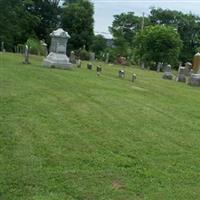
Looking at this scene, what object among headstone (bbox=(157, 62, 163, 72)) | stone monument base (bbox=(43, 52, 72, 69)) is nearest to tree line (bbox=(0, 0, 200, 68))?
→ headstone (bbox=(157, 62, 163, 72))

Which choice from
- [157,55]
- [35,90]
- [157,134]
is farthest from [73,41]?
[157,134]

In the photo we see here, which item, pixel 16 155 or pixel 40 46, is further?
pixel 40 46

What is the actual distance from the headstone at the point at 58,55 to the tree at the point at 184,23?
123 feet

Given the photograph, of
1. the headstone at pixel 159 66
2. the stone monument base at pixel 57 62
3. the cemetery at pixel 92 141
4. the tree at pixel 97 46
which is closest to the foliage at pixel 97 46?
the tree at pixel 97 46

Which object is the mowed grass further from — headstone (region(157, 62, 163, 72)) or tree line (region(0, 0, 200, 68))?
tree line (region(0, 0, 200, 68))

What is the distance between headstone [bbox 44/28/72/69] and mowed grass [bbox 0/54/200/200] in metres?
8.95

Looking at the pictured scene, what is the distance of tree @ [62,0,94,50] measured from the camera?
4826 cm

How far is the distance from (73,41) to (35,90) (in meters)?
36.8

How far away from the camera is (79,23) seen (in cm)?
4828

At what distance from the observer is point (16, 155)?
6148 millimetres

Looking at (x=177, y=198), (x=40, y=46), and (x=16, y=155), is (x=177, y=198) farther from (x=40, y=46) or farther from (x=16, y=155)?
(x=40, y=46)

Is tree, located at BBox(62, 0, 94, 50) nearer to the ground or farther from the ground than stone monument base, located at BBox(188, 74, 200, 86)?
farther from the ground

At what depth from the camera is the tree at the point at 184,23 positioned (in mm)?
59969

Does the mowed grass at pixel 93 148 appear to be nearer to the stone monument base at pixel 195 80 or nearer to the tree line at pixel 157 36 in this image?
the stone monument base at pixel 195 80
